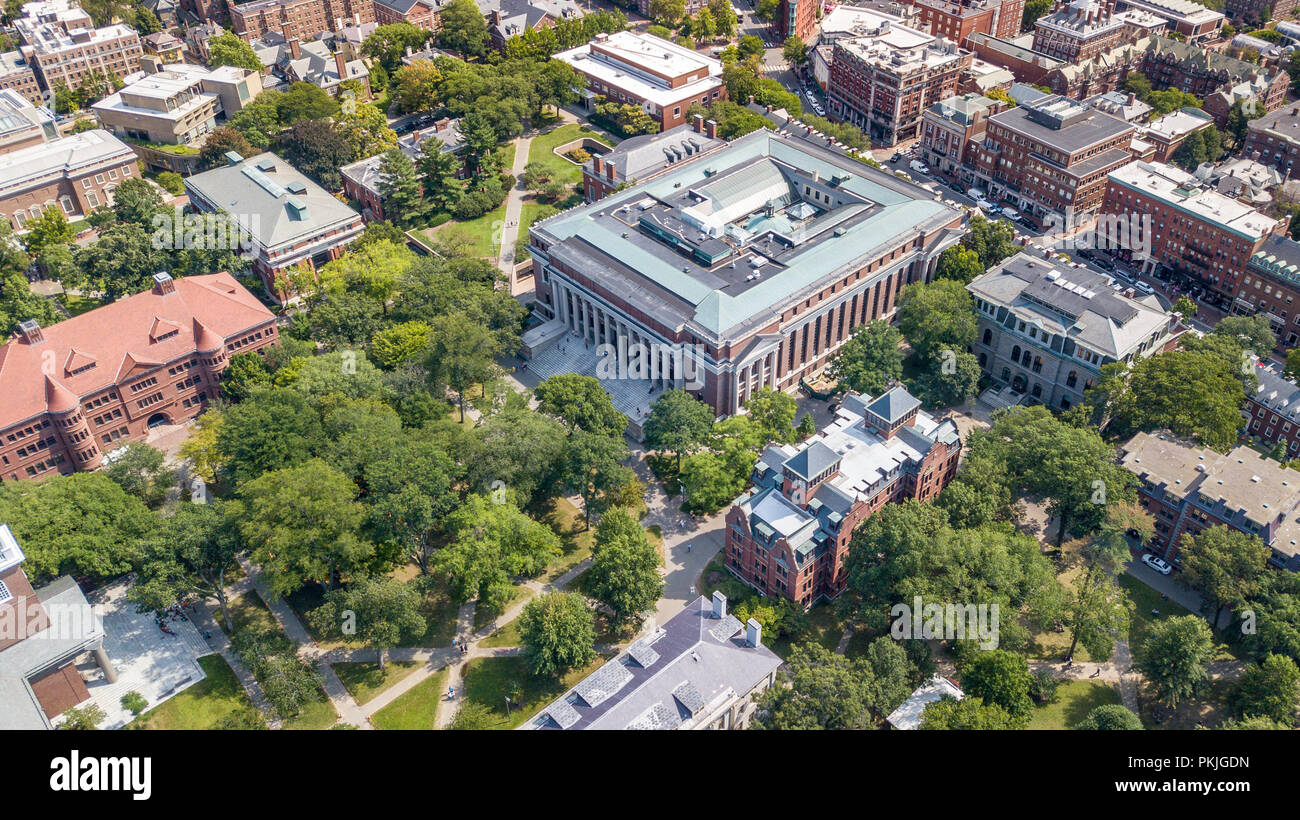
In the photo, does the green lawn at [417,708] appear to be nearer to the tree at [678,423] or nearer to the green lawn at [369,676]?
the green lawn at [369,676]

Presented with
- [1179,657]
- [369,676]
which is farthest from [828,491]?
[369,676]

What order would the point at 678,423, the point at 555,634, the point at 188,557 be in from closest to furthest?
the point at 555,634 < the point at 188,557 < the point at 678,423

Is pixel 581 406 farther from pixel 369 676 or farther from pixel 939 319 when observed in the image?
pixel 939 319

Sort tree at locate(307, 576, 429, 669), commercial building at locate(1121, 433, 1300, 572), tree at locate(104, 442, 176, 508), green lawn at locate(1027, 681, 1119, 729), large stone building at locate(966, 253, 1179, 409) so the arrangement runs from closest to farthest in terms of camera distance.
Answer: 1. green lawn at locate(1027, 681, 1119, 729)
2. tree at locate(307, 576, 429, 669)
3. commercial building at locate(1121, 433, 1300, 572)
4. tree at locate(104, 442, 176, 508)
5. large stone building at locate(966, 253, 1179, 409)

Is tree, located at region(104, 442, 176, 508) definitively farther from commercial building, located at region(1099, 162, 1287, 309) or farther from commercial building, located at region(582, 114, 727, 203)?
commercial building, located at region(1099, 162, 1287, 309)

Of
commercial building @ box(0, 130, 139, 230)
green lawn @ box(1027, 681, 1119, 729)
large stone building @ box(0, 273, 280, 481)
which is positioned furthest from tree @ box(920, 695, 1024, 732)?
commercial building @ box(0, 130, 139, 230)

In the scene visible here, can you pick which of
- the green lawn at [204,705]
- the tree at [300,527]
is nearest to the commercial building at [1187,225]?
the tree at [300,527]
